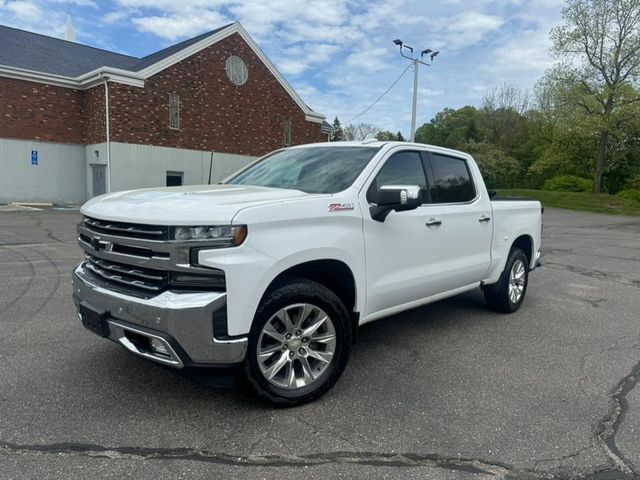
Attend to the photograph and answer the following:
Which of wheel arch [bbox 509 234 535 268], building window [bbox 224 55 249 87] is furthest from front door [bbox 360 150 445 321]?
building window [bbox 224 55 249 87]

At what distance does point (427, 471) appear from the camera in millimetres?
2637

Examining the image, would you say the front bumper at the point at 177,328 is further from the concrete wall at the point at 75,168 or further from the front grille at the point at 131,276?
the concrete wall at the point at 75,168

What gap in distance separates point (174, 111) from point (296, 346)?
862 inches

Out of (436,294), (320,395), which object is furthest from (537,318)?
(320,395)

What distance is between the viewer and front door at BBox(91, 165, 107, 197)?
21.8 m

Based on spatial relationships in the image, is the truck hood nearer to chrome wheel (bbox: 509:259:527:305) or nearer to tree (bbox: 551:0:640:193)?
chrome wheel (bbox: 509:259:527:305)

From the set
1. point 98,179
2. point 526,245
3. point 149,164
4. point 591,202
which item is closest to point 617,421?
point 526,245

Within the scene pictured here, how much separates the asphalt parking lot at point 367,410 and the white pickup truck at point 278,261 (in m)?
0.42

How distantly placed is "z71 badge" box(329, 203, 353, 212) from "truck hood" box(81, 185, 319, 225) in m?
0.16

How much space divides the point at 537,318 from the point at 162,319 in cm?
461

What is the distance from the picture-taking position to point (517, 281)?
19.3ft

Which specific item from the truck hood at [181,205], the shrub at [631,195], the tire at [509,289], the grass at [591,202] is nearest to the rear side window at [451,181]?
the tire at [509,289]

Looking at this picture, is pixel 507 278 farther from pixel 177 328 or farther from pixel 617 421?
pixel 177 328

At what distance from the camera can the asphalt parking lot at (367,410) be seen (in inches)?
105
